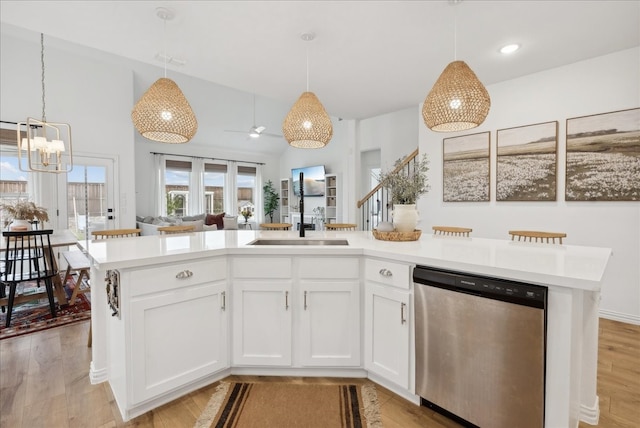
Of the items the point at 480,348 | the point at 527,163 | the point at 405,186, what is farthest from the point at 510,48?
the point at 480,348

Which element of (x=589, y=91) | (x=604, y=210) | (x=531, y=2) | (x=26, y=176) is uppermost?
(x=531, y=2)

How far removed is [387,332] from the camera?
1.89m

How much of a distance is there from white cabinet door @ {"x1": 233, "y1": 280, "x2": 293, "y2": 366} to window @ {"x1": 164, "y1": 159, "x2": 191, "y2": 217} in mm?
7067

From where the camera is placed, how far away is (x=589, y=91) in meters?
3.20

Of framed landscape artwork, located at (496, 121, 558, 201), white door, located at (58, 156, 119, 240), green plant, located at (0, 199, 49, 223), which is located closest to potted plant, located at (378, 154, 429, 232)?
framed landscape artwork, located at (496, 121, 558, 201)

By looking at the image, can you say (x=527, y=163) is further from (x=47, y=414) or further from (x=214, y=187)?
(x=214, y=187)

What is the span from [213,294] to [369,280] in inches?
38.6

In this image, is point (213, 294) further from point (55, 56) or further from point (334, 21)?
point (55, 56)

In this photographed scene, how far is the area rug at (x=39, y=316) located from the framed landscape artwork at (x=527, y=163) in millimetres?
4909

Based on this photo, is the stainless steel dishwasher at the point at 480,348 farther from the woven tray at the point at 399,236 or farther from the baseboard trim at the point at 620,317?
the baseboard trim at the point at 620,317

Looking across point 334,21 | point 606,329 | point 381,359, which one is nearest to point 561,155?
point 606,329

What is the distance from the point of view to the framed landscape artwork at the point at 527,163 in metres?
3.41

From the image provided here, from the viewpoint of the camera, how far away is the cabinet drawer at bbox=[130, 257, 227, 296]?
1.68 metres

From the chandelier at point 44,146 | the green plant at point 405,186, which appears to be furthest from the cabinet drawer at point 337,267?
the chandelier at point 44,146
